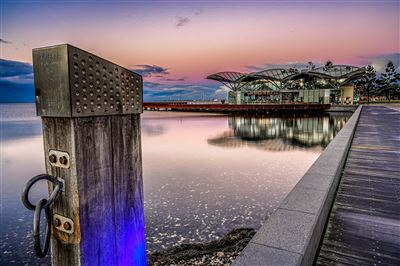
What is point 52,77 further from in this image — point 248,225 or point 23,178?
point 23,178

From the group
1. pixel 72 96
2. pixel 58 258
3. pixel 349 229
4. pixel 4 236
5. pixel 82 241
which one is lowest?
pixel 4 236

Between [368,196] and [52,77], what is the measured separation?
14.7 ft

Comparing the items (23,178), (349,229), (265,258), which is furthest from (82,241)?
(23,178)

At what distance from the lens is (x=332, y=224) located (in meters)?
3.15

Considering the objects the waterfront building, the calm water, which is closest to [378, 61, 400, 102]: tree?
the waterfront building

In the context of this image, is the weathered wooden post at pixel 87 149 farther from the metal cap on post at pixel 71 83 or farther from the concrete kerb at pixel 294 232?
the concrete kerb at pixel 294 232

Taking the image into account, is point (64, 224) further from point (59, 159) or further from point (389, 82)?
point (389, 82)

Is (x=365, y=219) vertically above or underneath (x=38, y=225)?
underneath

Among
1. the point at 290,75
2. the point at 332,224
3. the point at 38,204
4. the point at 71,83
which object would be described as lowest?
the point at 332,224

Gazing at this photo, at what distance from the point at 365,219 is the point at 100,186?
11.0 feet

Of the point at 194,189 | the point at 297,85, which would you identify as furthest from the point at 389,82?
the point at 194,189

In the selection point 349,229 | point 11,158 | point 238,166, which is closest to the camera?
point 349,229

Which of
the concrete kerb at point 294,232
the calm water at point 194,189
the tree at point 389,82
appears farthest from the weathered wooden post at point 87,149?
the tree at point 389,82

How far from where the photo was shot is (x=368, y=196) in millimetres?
3914
